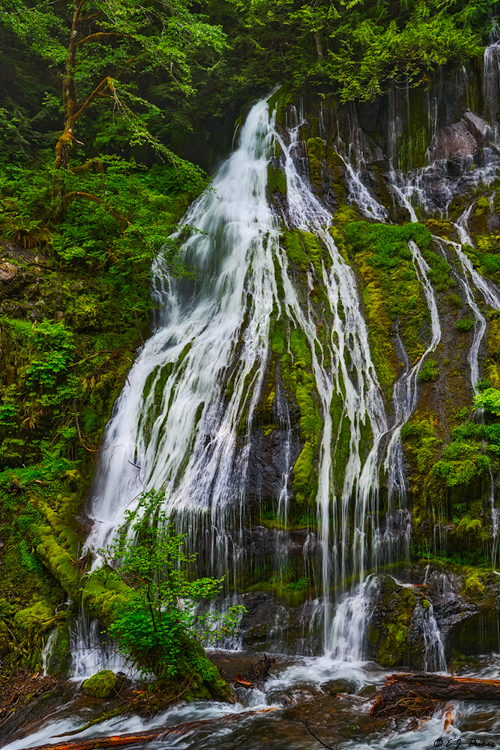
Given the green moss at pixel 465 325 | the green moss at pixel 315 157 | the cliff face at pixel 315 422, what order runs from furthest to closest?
the green moss at pixel 315 157
the green moss at pixel 465 325
the cliff face at pixel 315 422

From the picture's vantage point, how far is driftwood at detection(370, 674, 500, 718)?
462 cm

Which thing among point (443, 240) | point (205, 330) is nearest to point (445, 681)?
point (205, 330)

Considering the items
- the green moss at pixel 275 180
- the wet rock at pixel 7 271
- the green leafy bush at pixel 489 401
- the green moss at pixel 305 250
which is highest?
the green moss at pixel 275 180

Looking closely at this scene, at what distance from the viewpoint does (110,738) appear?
4.39m

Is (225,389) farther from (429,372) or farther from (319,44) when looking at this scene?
(319,44)

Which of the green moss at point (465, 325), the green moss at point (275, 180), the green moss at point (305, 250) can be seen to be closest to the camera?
the green moss at point (465, 325)

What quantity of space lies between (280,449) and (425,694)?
356cm

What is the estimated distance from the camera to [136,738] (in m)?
4.41

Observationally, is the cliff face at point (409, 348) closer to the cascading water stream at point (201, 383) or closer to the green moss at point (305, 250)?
the green moss at point (305, 250)

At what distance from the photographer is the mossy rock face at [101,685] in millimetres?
5188

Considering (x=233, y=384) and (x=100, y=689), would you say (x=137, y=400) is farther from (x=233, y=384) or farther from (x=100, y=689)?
(x=100, y=689)

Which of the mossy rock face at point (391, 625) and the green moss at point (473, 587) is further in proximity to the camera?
the green moss at point (473, 587)

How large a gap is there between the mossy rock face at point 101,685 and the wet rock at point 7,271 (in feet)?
23.5

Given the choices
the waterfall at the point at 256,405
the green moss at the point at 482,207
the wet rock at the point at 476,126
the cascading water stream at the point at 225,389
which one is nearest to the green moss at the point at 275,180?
the waterfall at the point at 256,405
